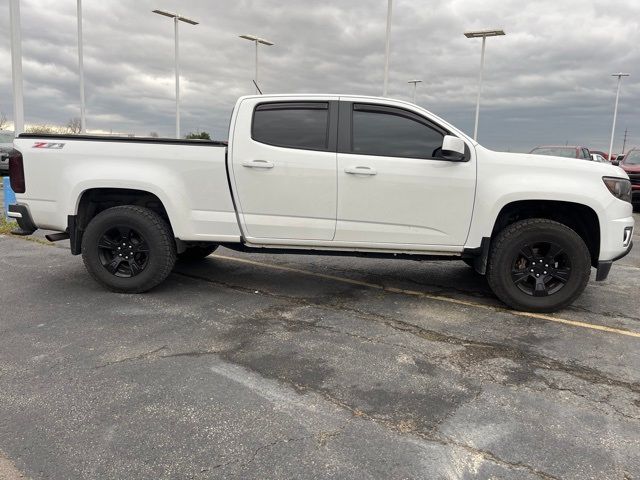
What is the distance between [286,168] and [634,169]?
43.9 ft

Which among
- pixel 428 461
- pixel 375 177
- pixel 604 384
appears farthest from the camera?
pixel 375 177

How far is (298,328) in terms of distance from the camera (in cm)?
439

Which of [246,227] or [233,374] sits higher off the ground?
[246,227]

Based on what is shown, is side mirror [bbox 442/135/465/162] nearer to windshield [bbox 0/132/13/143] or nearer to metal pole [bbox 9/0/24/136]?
metal pole [bbox 9/0/24/136]

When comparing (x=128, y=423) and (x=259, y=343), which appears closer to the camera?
(x=128, y=423)

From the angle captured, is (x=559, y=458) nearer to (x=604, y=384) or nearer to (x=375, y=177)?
(x=604, y=384)

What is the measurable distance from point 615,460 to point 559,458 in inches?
11.1

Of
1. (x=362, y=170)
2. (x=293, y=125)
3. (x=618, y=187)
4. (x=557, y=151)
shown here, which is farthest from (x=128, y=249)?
(x=557, y=151)

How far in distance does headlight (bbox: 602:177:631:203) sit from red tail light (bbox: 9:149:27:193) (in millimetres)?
5667

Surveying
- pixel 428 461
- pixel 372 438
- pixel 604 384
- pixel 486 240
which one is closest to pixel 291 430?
pixel 372 438

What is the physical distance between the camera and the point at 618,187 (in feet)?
15.7

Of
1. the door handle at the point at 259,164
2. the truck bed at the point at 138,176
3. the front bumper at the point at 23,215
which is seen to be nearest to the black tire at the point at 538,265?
the door handle at the point at 259,164

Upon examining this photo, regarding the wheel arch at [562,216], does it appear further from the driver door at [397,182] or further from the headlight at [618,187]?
the driver door at [397,182]

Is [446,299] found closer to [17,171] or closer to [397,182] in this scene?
[397,182]
